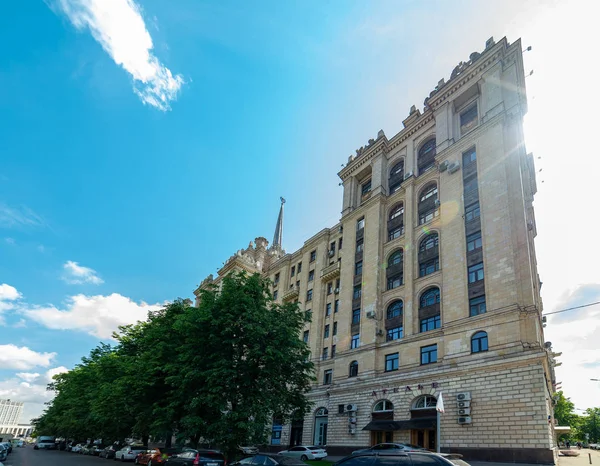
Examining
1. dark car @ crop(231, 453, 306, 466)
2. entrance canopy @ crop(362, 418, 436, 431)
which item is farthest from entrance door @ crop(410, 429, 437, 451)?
dark car @ crop(231, 453, 306, 466)

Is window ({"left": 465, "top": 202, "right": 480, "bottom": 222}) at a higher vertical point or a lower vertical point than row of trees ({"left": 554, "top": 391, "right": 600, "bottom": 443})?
higher

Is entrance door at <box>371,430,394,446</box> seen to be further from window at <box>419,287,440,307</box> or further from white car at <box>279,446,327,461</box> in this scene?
window at <box>419,287,440,307</box>

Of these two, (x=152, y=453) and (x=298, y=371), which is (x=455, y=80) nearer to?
(x=298, y=371)

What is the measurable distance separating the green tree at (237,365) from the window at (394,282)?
16.9 meters

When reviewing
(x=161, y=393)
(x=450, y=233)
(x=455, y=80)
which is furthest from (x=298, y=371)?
(x=455, y=80)

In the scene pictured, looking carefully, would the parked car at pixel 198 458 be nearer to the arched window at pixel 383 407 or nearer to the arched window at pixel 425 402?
the arched window at pixel 425 402

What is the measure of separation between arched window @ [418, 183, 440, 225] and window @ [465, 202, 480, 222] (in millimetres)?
3383

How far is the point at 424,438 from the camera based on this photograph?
28609 mm

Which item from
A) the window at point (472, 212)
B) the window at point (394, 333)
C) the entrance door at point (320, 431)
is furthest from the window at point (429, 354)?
the entrance door at point (320, 431)

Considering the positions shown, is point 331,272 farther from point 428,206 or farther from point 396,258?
point 428,206

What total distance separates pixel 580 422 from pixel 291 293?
8096 cm

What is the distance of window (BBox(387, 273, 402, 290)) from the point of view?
37969mm

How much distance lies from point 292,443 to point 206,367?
2443cm

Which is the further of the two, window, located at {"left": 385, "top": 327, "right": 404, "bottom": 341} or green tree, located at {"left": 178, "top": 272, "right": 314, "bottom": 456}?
window, located at {"left": 385, "top": 327, "right": 404, "bottom": 341}
